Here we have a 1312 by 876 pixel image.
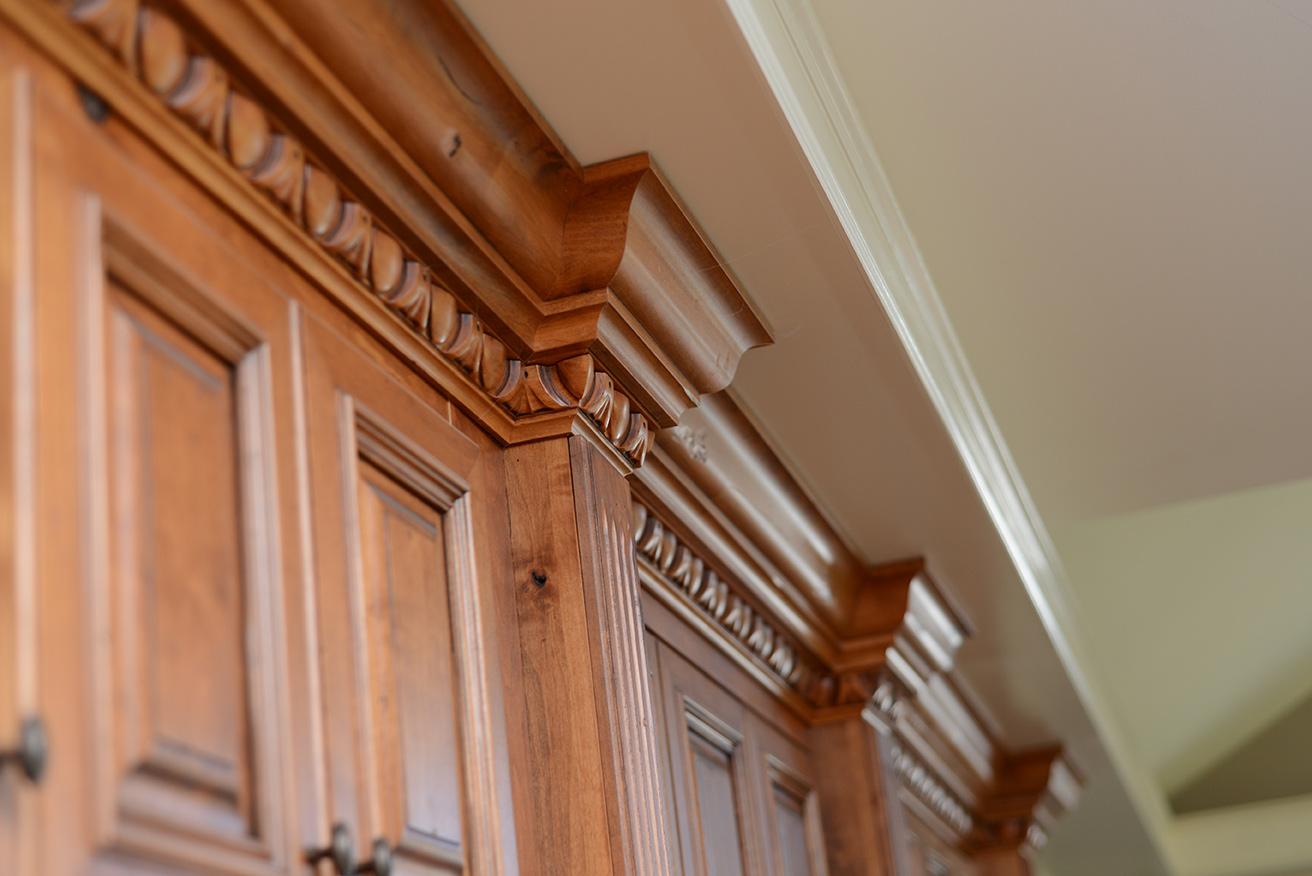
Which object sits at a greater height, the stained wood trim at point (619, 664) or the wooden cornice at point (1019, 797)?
the wooden cornice at point (1019, 797)

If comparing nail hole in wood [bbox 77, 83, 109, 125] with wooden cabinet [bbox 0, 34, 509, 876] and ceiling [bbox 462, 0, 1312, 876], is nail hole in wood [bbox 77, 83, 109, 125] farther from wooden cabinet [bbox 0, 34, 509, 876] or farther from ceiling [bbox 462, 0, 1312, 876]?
ceiling [bbox 462, 0, 1312, 876]

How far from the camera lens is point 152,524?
1096 mm

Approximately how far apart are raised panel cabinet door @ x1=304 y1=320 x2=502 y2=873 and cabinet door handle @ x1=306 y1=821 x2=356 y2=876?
40 millimetres

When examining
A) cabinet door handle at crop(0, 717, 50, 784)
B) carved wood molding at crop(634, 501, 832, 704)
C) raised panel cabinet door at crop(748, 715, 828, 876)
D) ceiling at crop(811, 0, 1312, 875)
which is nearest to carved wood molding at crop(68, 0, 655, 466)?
carved wood molding at crop(634, 501, 832, 704)

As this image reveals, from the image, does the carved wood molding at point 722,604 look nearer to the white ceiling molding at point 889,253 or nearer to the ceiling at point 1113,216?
the white ceiling molding at point 889,253

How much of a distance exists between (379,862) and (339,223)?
0.57m

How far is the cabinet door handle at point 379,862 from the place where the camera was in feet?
4.11

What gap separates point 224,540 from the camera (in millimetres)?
1189

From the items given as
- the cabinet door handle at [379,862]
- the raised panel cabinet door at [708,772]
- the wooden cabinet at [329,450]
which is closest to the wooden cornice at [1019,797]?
the raised panel cabinet door at [708,772]

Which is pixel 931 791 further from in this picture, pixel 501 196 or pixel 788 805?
pixel 501 196

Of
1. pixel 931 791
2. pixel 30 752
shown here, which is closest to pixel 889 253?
pixel 30 752

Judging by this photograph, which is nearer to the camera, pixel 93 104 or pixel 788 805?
pixel 93 104

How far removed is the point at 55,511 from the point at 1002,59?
5.39 ft

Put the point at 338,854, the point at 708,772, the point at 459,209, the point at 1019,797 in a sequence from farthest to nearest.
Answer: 1. the point at 1019,797
2. the point at 708,772
3. the point at 459,209
4. the point at 338,854
